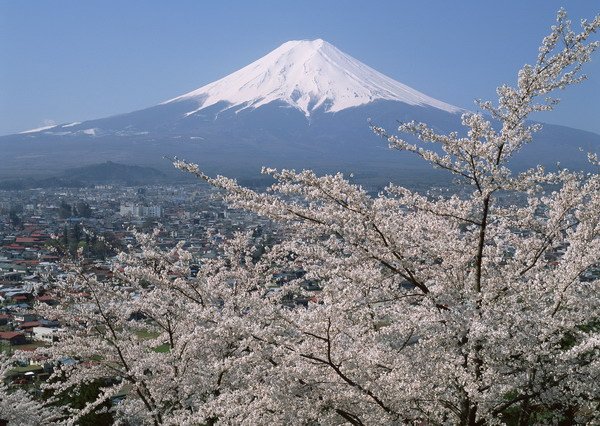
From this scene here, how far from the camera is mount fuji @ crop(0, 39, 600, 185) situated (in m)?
109

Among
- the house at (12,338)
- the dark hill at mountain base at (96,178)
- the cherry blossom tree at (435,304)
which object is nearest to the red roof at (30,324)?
the house at (12,338)

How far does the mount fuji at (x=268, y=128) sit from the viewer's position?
4281 inches

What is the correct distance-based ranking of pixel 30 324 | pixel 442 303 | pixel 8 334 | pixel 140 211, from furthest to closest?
pixel 140 211
pixel 30 324
pixel 8 334
pixel 442 303

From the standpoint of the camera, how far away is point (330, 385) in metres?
3.64

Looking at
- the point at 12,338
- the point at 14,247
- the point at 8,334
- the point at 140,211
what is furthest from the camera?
the point at 140,211

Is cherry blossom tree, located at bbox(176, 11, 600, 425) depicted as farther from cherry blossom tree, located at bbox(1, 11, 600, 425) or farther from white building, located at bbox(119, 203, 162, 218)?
white building, located at bbox(119, 203, 162, 218)

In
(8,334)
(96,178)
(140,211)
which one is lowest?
(96,178)

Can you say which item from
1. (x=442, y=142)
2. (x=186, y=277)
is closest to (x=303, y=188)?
(x=442, y=142)

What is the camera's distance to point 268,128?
14012cm

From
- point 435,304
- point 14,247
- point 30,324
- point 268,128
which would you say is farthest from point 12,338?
point 268,128

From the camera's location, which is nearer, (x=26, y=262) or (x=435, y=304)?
(x=435, y=304)

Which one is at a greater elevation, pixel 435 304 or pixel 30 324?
pixel 435 304

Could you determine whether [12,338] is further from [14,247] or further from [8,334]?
[14,247]

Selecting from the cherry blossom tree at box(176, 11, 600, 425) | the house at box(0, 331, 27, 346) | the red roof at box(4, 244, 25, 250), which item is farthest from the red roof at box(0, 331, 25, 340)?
the cherry blossom tree at box(176, 11, 600, 425)
